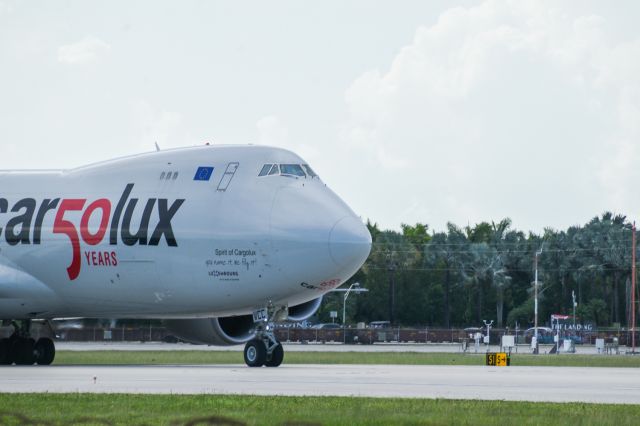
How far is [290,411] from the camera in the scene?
72.1 feet

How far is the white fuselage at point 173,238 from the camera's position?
37719mm

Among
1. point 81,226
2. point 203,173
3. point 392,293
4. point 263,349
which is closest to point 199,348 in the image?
point 81,226

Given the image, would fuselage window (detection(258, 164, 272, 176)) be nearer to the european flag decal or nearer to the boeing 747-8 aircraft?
the boeing 747-8 aircraft

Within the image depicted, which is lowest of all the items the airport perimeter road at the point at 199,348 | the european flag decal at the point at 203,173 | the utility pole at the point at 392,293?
the airport perimeter road at the point at 199,348

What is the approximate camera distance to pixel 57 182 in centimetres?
4197

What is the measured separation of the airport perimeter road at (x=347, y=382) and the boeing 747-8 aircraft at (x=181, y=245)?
280cm

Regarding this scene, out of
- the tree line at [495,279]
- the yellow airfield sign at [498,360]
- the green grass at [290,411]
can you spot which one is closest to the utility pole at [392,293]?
the tree line at [495,279]

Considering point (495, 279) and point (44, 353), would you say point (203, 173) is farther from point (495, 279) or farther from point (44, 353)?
point (495, 279)

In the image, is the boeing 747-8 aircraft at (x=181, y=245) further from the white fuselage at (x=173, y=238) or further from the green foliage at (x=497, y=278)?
the green foliage at (x=497, y=278)

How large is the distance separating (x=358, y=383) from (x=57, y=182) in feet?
52.6

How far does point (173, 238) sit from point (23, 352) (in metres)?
7.14

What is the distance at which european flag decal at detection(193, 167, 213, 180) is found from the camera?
39094 millimetres

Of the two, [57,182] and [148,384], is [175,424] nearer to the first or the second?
[148,384]

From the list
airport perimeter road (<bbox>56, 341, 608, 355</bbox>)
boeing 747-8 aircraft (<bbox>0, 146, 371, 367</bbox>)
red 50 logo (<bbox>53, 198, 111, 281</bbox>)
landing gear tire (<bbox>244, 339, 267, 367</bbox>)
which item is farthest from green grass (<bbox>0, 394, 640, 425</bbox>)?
airport perimeter road (<bbox>56, 341, 608, 355</bbox>)
